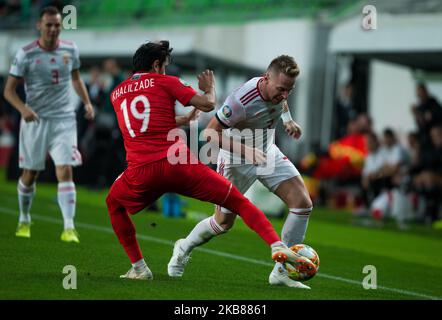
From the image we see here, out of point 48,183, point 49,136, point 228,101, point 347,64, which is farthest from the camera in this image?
point 347,64

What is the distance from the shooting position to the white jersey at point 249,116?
7344 mm

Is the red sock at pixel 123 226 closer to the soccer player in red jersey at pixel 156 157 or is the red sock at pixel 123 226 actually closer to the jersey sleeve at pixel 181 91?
the soccer player in red jersey at pixel 156 157

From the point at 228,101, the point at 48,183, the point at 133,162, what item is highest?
the point at 228,101

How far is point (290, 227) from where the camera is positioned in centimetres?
768

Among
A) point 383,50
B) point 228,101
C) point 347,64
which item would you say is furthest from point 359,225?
point 228,101

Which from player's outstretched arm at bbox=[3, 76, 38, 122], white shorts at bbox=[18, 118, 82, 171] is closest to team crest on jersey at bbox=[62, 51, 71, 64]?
player's outstretched arm at bbox=[3, 76, 38, 122]

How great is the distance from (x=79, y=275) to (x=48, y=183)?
42.5 feet

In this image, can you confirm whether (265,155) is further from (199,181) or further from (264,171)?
(199,181)

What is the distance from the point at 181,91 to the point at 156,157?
0.55m

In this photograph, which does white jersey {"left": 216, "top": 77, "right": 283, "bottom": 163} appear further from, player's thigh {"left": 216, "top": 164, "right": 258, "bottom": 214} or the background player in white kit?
the background player in white kit

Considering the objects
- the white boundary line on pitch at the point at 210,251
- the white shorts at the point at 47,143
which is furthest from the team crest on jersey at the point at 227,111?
the white shorts at the point at 47,143

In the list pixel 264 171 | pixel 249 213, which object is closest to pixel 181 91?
pixel 249 213

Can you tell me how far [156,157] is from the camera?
22.7ft
